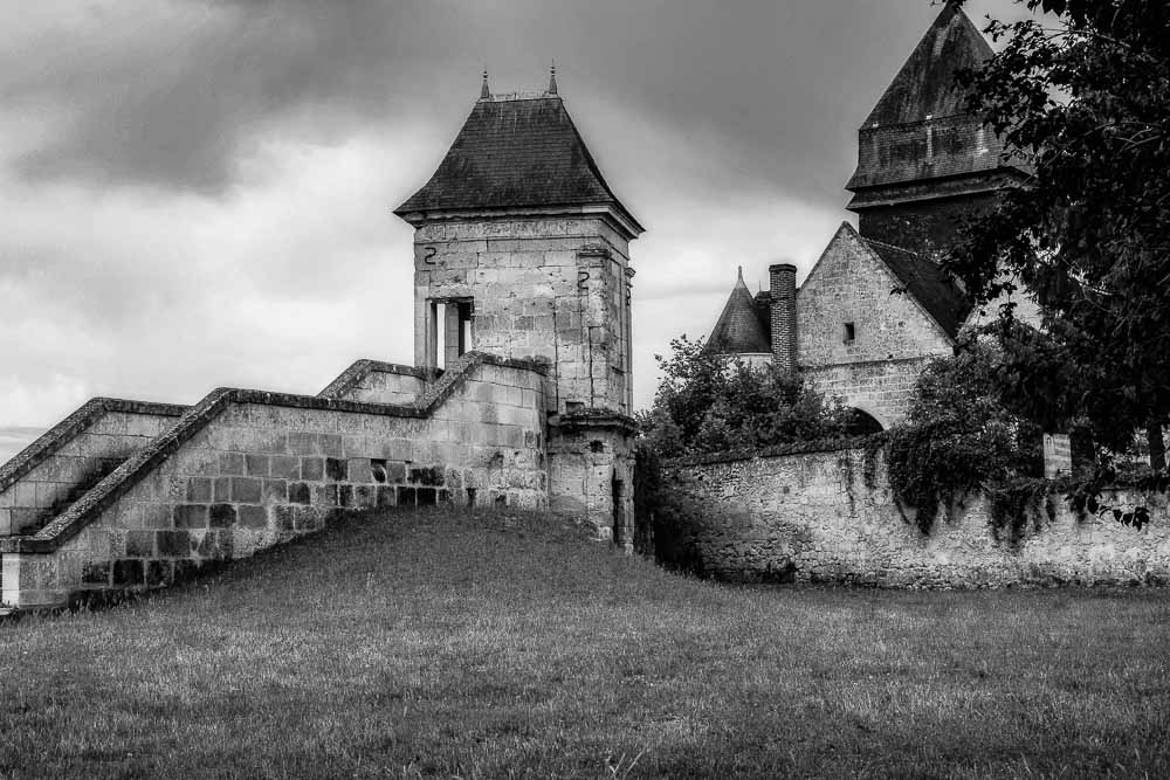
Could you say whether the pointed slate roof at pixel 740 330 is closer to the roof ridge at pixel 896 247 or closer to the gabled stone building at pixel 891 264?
the gabled stone building at pixel 891 264

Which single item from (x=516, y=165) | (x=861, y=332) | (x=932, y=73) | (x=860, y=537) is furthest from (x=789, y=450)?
(x=932, y=73)

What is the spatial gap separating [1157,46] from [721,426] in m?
29.9

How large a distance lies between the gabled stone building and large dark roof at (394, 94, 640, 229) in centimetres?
1876

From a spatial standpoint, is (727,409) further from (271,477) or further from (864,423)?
(271,477)

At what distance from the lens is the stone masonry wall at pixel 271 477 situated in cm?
1414

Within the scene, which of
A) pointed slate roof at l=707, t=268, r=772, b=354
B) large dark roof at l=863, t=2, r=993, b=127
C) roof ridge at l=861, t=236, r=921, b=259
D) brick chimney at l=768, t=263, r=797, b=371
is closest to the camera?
brick chimney at l=768, t=263, r=797, b=371

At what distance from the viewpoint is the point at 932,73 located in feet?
161

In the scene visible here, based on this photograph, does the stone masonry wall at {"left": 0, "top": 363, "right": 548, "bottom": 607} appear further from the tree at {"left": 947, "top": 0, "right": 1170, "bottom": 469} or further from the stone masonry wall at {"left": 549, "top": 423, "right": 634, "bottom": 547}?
the tree at {"left": 947, "top": 0, "right": 1170, "bottom": 469}

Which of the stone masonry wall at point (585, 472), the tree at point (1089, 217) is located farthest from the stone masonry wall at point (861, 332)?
the tree at point (1089, 217)

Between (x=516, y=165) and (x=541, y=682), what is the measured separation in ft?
44.2

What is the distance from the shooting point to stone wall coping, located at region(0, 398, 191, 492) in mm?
15625

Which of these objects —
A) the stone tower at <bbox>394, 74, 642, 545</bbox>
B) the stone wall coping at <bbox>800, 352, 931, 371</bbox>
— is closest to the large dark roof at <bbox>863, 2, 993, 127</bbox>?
the stone wall coping at <bbox>800, 352, 931, 371</bbox>

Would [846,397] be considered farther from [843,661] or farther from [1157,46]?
[1157,46]

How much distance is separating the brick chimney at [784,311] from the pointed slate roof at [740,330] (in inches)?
92.9
